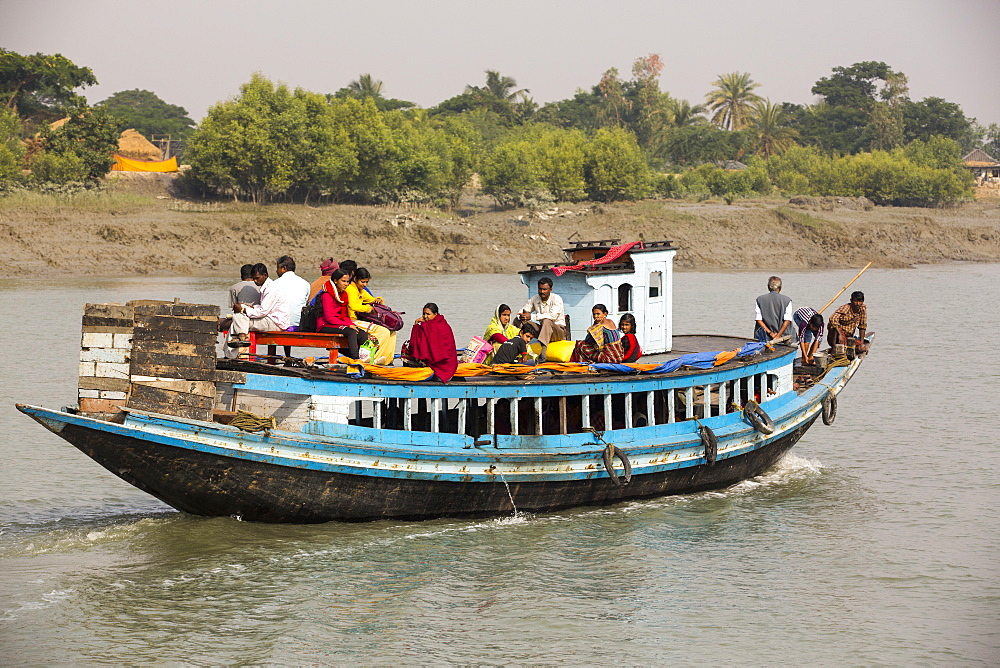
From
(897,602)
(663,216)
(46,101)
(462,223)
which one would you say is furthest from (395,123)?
(897,602)

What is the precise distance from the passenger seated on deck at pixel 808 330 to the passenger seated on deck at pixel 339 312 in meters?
8.55

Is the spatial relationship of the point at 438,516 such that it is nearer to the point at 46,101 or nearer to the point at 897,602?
the point at 897,602

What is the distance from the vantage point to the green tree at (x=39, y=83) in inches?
2589

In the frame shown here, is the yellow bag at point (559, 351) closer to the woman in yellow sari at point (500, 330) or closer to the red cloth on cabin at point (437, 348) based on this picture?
the woman in yellow sari at point (500, 330)

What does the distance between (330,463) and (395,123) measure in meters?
52.5

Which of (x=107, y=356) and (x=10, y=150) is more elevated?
(x=10, y=150)

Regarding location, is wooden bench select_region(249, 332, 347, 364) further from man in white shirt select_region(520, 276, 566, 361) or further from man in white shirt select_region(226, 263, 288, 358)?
man in white shirt select_region(520, 276, 566, 361)

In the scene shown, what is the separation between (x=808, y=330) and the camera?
1898 cm

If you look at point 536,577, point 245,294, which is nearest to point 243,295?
point 245,294

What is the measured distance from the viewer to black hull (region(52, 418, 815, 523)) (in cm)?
1179

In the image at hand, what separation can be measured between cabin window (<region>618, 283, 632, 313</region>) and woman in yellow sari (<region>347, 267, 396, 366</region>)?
12.9 feet

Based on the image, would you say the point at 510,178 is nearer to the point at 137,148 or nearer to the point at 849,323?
the point at 137,148

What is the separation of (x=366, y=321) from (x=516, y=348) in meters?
1.91

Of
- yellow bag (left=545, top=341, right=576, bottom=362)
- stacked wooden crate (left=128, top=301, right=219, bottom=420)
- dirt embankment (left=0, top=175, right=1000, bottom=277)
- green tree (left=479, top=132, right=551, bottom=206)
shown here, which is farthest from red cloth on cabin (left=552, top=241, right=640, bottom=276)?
green tree (left=479, top=132, right=551, bottom=206)
